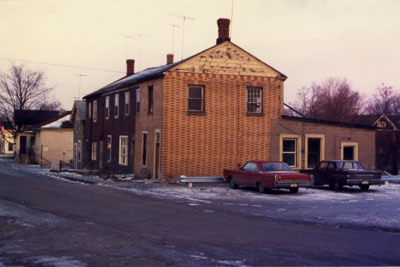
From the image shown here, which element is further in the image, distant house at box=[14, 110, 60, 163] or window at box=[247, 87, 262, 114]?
distant house at box=[14, 110, 60, 163]

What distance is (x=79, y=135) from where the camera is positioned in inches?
1919

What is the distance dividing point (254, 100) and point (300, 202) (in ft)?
40.1

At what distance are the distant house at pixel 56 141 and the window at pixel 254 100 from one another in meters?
33.0

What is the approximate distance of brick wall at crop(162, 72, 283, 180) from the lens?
28828 mm

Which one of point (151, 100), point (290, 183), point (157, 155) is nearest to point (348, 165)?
point (290, 183)

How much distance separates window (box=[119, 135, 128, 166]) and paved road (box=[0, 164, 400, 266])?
18.3m

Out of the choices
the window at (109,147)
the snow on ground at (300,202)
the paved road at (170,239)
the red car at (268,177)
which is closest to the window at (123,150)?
the window at (109,147)

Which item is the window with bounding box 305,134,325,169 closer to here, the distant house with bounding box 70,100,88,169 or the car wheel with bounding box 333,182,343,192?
the car wheel with bounding box 333,182,343,192

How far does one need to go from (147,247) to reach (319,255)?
340cm

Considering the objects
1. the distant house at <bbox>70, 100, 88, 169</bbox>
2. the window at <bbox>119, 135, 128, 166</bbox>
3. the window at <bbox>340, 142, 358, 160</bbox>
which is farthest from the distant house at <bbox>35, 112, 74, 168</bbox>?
the window at <bbox>340, 142, 358, 160</bbox>

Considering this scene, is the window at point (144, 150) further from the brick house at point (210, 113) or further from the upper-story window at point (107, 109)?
the upper-story window at point (107, 109)

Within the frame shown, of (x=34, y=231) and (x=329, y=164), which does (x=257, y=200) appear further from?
(x=34, y=231)

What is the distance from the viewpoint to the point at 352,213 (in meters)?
16.4

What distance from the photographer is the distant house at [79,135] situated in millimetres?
47031
